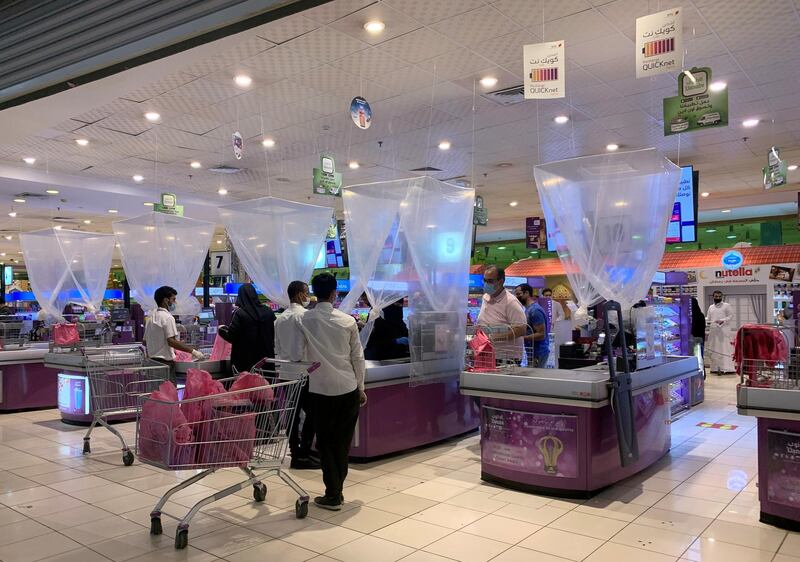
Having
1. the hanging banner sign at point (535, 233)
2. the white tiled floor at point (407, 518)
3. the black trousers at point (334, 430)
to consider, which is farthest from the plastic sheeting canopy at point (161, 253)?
the hanging banner sign at point (535, 233)

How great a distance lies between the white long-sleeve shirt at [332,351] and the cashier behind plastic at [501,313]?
75.6 inches

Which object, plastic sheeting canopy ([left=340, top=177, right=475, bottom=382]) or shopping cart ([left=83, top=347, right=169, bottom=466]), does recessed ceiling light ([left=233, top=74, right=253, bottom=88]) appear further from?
shopping cart ([left=83, top=347, right=169, bottom=466])

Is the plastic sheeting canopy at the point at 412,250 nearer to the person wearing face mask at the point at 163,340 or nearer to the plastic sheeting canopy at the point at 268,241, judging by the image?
the plastic sheeting canopy at the point at 268,241

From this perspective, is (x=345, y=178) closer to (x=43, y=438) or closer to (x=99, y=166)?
(x=99, y=166)

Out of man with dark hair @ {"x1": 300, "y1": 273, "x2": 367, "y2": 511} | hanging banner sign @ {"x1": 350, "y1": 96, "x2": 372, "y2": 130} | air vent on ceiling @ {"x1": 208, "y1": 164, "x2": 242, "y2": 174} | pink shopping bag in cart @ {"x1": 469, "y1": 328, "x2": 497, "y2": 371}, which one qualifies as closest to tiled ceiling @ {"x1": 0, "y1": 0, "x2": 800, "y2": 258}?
air vent on ceiling @ {"x1": 208, "y1": 164, "x2": 242, "y2": 174}

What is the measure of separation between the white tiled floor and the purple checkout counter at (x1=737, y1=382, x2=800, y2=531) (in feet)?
0.47

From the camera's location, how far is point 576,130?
28.6ft

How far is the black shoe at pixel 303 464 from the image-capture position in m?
5.61

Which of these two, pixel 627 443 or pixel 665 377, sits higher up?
pixel 665 377

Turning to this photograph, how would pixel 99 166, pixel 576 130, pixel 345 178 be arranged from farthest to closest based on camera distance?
pixel 345 178 < pixel 99 166 < pixel 576 130

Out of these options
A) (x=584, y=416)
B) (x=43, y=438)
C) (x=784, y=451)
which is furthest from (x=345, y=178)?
(x=784, y=451)

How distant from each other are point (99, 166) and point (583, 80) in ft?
26.1

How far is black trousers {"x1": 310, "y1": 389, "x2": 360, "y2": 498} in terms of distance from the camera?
14.4 ft

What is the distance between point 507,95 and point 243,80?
114 inches
